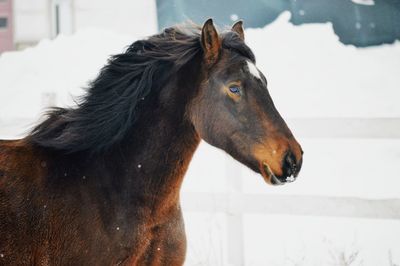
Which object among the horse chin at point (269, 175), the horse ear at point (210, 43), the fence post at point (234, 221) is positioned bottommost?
the fence post at point (234, 221)

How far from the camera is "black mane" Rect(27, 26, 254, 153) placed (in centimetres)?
254

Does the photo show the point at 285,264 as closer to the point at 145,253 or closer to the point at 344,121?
the point at 344,121

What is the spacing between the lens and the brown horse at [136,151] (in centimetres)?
230

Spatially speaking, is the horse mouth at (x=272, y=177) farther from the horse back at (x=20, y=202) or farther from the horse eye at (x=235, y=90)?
the horse back at (x=20, y=202)

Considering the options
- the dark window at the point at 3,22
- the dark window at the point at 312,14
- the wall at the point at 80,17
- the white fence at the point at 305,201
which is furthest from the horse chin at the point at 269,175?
the dark window at the point at 3,22

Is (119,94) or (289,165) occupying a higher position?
(119,94)

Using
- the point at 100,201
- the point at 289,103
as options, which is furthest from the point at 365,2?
the point at 100,201

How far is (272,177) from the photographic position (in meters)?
2.35

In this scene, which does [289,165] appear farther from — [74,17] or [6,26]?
[6,26]

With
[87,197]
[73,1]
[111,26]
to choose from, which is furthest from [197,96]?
[73,1]

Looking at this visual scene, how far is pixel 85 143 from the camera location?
252 cm

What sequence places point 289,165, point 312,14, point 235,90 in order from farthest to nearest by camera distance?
point 312,14, point 235,90, point 289,165

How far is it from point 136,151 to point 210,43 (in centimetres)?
69

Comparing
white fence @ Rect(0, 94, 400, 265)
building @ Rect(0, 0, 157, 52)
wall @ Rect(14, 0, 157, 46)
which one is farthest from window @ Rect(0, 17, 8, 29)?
Answer: white fence @ Rect(0, 94, 400, 265)
